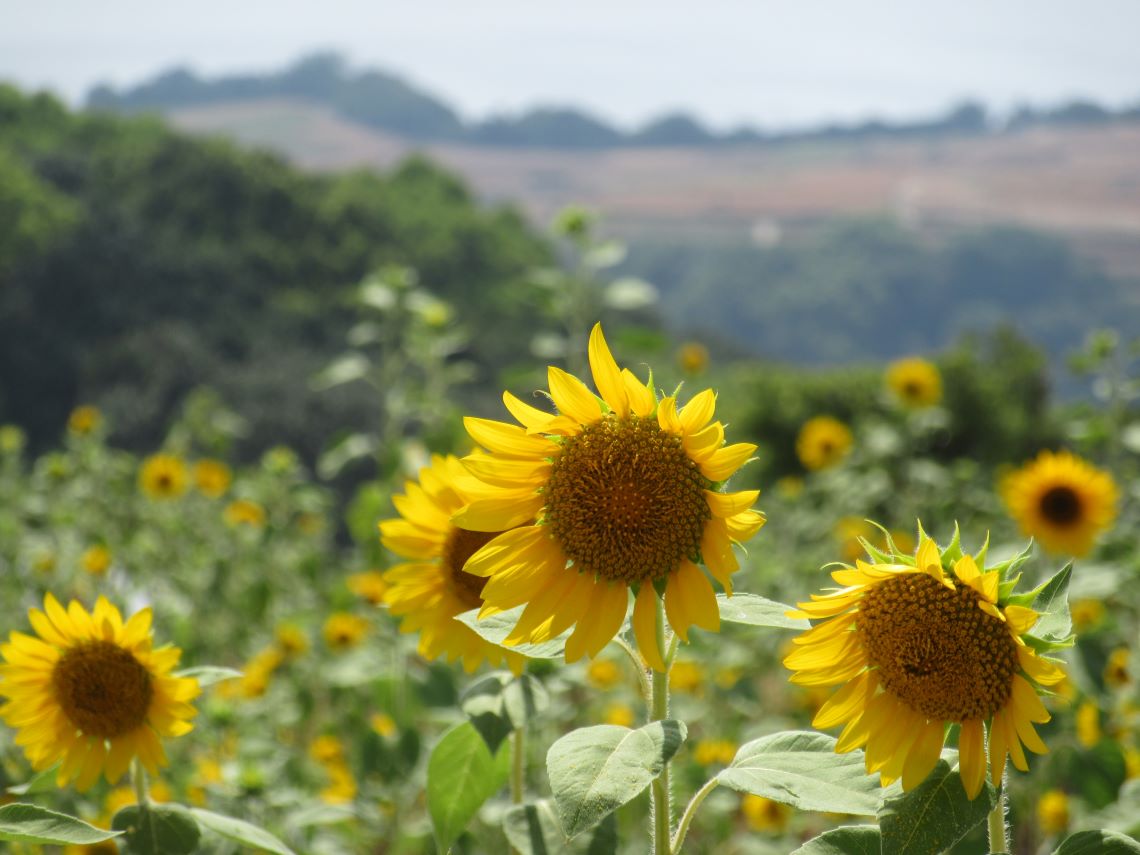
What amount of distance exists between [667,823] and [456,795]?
32 centimetres

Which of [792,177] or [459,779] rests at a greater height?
[792,177]

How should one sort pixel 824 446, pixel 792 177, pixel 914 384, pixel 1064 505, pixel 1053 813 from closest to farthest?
pixel 1053 813 → pixel 1064 505 → pixel 914 384 → pixel 824 446 → pixel 792 177

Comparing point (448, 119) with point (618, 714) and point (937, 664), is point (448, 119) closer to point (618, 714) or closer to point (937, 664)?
point (618, 714)

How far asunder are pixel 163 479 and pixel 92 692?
3.39m

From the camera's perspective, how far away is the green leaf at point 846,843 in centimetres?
107

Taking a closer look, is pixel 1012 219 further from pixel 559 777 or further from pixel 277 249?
pixel 559 777

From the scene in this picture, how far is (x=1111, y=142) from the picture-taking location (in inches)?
1795

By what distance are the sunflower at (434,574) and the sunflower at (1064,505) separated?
2.52m

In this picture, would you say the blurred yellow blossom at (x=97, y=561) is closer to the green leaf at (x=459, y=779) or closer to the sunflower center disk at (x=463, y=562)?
the sunflower center disk at (x=463, y=562)

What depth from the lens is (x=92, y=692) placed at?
150 cm

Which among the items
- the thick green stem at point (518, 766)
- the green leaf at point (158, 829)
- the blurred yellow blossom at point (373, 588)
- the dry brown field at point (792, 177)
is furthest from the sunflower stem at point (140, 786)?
the dry brown field at point (792, 177)

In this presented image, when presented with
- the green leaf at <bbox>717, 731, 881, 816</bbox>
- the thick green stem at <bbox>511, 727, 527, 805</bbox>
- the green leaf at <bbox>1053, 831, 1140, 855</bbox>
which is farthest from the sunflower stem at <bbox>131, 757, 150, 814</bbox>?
the green leaf at <bbox>1053, 831, 1140, 855</bbox>

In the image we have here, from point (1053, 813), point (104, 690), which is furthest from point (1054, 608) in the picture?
point (1053, 813)

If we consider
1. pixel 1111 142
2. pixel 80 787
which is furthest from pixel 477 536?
pixel 1111 142
